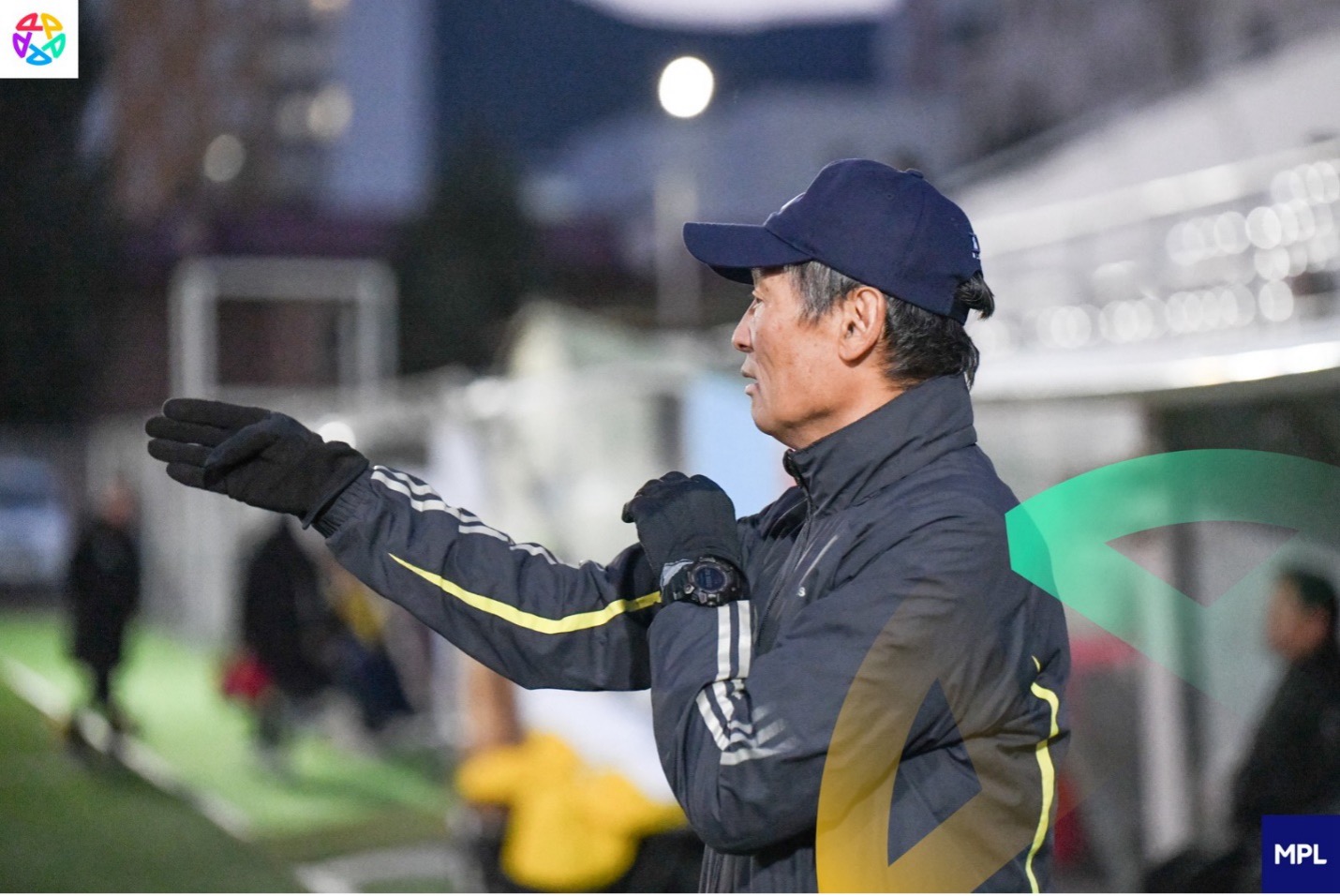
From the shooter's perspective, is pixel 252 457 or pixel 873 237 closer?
pixel 873 237

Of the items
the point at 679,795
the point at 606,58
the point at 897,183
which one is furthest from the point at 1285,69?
the point at 679,795

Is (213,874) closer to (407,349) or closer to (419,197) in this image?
(407,349)

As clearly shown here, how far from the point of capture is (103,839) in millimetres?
5008

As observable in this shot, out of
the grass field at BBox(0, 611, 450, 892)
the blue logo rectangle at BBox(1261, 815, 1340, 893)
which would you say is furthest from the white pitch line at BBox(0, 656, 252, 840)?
the blue logo rectangle at BBox(1261, 815, 1340, 893)

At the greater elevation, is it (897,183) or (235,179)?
(235,179)

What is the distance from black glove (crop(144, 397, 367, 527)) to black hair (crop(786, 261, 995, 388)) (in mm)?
452

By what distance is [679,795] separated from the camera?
3.67ft

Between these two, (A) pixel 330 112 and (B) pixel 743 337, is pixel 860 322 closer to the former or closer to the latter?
(B) pixel 743 337

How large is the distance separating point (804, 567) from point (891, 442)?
0.43 ft

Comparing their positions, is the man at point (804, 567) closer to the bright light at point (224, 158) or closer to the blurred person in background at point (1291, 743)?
the blurred person in background at point (1291, 743)

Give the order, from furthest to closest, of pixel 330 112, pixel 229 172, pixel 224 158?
pixel 330 112 < pixel 229 172 < pixel 224 158

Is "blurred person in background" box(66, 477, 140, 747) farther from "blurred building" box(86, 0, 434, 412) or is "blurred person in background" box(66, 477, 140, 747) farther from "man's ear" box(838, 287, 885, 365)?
"man's ear" box(838, 287, 885, 365)

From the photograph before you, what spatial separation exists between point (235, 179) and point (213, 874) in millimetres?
8537
